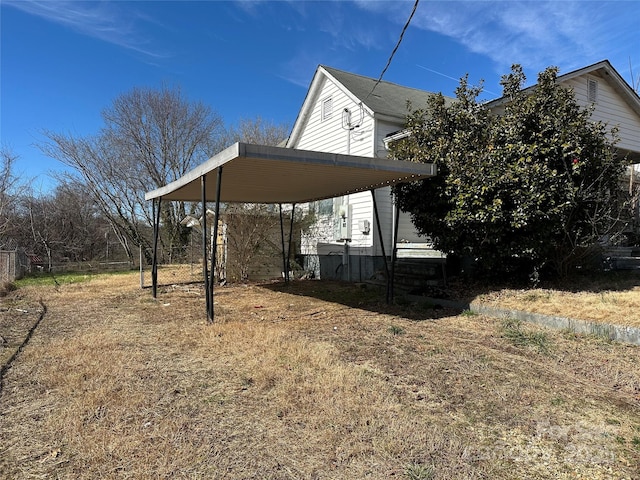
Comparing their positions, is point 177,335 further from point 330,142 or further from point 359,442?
point 330,142

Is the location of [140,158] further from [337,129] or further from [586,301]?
[586,301]

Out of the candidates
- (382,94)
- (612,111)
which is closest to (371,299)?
(382,94)

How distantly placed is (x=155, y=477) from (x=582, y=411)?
307cm

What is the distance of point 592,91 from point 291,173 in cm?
1045

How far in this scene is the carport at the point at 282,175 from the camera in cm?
529

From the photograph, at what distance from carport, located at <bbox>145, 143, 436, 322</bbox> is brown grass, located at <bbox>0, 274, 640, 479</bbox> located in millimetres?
1963

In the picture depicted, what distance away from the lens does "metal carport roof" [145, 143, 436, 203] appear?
5.23 meters

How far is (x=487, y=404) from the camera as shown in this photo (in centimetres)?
322

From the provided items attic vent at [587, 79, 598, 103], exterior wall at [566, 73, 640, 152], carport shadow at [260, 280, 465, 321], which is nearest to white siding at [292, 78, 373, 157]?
carport shadow at [260, 280, 465, 321]

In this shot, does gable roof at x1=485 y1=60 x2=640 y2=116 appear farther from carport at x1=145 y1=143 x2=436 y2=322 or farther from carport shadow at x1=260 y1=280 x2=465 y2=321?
carport shadow at x1=260 y1=280 x2=465 y2=321

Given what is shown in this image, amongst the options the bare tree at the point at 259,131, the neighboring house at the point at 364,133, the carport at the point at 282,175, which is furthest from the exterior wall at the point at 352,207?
the bare tree at the point at 259,131

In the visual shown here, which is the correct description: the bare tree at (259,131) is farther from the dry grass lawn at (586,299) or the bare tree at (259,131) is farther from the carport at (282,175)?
the dry grass lawn at (586,299)

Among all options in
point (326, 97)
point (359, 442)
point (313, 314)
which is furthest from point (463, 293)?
point (326, 97)

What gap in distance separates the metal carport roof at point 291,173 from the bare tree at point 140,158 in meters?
13.5
